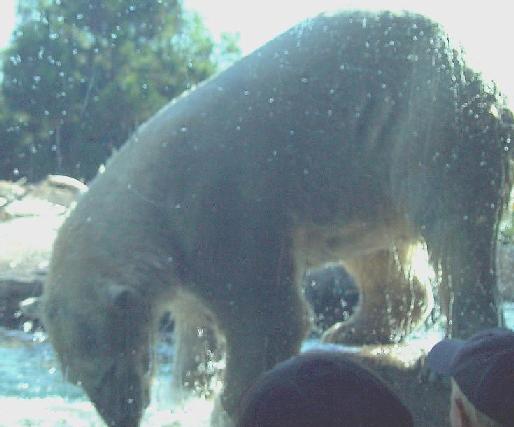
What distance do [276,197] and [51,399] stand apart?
1.55 metres

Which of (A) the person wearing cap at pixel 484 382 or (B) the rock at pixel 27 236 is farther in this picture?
(B) the rock at pixel 27 236

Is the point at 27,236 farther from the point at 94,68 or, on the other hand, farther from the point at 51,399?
the point at 51,399

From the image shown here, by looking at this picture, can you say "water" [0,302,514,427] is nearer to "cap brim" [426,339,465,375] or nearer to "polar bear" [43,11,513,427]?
"polar bear" [43,11,513,427]

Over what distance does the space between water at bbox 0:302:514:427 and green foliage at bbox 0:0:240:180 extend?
2517 millimetres

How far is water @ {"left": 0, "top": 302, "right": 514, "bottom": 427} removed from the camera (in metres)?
4.84

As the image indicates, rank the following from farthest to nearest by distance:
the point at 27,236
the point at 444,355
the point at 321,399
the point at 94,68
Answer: the point at 94,68 → the point at 27,236 → the point at 444,355 → the point at 321,399

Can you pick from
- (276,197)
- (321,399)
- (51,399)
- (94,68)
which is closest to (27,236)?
(94,68)

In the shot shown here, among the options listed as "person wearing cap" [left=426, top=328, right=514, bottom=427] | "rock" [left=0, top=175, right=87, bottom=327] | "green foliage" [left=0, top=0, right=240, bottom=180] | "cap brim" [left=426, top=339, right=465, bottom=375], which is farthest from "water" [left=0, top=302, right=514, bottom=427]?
"person wearing cap" [left=426, top=328, right=514, bottom=427]

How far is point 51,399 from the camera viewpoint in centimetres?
522

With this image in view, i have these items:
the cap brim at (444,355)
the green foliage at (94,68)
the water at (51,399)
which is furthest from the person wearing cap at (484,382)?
the green foliage at (94,68)

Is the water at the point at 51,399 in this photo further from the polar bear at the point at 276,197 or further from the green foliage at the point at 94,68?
the green foliage at the point at 94,68

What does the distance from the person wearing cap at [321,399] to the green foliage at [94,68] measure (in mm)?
6160

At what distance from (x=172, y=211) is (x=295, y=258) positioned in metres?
0.60

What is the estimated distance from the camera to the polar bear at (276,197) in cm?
448
